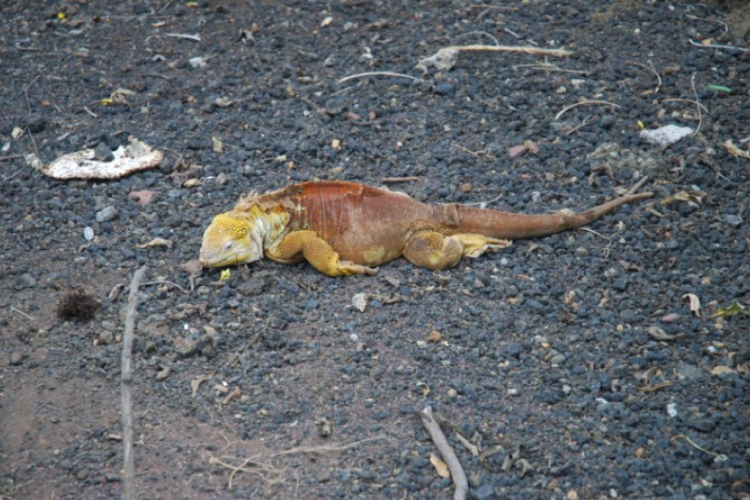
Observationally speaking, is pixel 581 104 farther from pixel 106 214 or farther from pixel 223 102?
pixel 106 214

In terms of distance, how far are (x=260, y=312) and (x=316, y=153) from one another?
2003 mm

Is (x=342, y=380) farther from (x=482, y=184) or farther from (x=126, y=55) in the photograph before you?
(x=126, y=55)

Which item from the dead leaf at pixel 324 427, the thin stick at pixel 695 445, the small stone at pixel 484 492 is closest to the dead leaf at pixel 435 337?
the dead leaf at pixel 324 427

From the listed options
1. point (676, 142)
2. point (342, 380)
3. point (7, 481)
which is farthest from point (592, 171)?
point (7, 481)

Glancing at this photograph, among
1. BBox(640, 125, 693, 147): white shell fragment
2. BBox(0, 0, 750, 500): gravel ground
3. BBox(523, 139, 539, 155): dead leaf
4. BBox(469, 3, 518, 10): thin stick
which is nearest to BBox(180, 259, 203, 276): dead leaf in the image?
BBox(0, 0, 750, 500): gravel ground

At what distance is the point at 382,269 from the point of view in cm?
677

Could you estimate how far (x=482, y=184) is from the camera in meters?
7.39

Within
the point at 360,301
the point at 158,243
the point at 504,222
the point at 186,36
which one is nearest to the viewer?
the point at 360,301

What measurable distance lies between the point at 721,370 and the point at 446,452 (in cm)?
197

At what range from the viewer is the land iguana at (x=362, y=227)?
21.7ft

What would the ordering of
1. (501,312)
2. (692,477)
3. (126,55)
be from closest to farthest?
(692,477)
(501,312)
(126,55)

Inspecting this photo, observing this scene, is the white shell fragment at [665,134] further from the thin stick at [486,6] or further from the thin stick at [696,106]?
the thin stick at [486,6]

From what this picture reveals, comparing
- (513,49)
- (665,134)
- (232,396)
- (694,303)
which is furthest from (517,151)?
(232,396)

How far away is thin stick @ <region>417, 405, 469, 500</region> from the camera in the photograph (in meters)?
4.93
